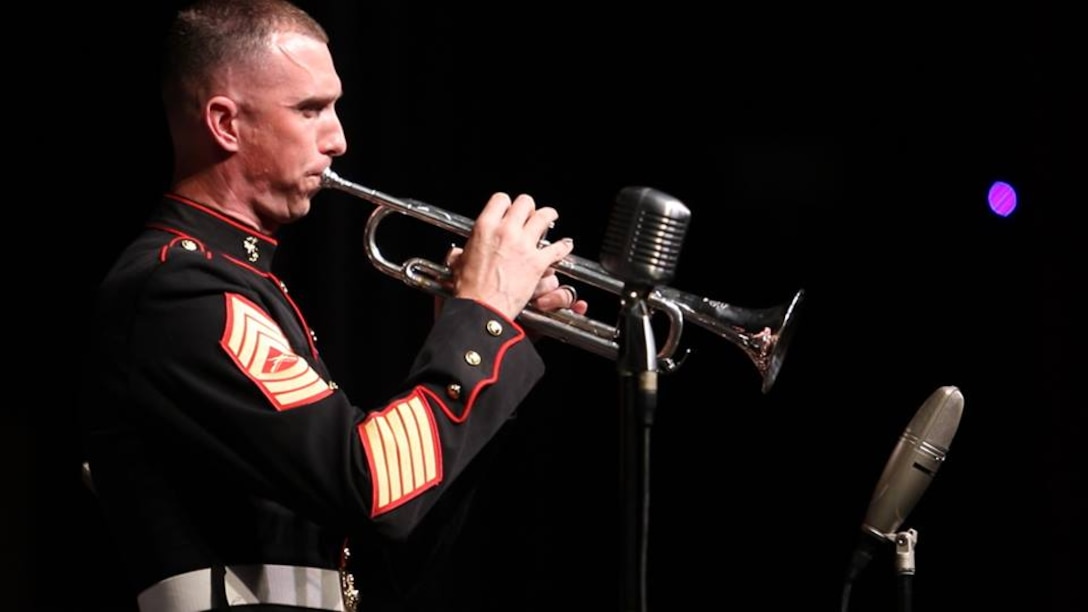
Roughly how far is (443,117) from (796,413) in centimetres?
121

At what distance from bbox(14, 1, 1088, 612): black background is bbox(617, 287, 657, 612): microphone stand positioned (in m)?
2.03

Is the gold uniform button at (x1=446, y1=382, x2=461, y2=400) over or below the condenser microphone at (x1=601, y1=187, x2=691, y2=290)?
below

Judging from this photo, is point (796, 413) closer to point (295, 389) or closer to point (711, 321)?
point (711, 321)

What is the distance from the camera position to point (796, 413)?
3.96 meters

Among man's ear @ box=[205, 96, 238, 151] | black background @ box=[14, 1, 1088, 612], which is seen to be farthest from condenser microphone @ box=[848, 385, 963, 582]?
black background @ box=[14, 1, 1088, 612]

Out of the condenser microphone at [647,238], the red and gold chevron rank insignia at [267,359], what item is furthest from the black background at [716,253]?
the condenser microphone at [647,238]

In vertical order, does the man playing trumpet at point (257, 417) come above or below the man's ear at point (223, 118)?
below

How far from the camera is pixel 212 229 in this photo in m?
2.39

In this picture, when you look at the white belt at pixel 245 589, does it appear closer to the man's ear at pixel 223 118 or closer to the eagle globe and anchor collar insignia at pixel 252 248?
the eagle globe and anchor collar insignia at pixel 252 248

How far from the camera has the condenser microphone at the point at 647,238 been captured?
1914mm

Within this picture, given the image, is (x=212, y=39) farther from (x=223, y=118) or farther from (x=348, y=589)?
(x=348, y=589)

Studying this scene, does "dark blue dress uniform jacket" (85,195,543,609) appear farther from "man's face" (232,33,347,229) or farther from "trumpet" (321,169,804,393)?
"trumpet" (321,169,804,393)

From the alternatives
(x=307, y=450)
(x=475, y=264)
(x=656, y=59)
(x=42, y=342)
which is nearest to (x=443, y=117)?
(x=656, y=59)

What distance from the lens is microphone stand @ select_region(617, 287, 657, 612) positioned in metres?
1.84
